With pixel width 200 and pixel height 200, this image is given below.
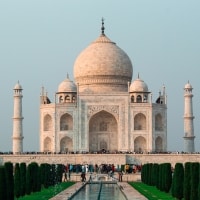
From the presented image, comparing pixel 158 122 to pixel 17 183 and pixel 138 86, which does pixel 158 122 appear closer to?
pixel 138 86

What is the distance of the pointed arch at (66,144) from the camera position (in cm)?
3547

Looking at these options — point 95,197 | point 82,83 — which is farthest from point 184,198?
point 82,83

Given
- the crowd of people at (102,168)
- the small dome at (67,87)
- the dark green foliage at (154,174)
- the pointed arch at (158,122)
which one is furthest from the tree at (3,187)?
the small dome at (67,87)

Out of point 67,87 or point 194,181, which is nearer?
point 194,181

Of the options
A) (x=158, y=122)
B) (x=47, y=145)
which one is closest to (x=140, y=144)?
(x=158, y=122)

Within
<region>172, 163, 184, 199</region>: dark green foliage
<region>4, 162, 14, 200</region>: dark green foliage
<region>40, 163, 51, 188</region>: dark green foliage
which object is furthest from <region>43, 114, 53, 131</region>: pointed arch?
<region>4, 162, 14, 200</region>: dark green foliage

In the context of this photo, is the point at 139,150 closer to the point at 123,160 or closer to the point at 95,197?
the point at 123,160

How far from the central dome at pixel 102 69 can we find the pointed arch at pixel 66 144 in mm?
2965

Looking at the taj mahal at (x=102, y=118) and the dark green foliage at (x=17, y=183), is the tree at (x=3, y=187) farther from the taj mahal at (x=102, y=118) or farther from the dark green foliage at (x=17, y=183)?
the taj mahal at (x=102, y=118)

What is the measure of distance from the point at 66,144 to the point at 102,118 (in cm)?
239

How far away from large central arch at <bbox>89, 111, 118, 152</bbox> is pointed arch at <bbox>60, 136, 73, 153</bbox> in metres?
1.13

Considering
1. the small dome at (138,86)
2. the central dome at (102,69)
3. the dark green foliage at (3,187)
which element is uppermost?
the central dome at (102,69)

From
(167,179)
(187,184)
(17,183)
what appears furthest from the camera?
(167,179)

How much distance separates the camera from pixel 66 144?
1405 inches
